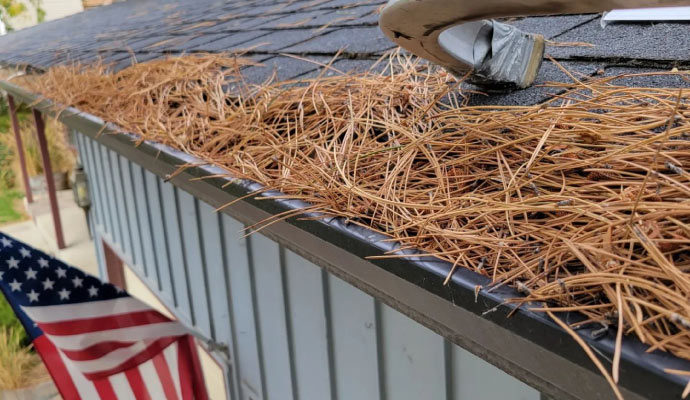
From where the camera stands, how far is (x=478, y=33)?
1.11 m

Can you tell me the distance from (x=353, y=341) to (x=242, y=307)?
0.83 metres

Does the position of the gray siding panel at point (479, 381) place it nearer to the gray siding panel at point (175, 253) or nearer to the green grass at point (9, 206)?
the gray siding panel at point (175, 253)

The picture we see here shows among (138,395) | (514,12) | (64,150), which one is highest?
(514,12)

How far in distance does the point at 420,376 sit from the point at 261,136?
74 cm

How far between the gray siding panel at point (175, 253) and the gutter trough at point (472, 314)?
1758mm

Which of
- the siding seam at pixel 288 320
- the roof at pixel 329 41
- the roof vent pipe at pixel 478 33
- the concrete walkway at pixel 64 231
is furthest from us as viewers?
the concrete walkway at pixel 64 231

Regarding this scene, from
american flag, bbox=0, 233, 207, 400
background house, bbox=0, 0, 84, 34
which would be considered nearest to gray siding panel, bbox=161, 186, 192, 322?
american flag, bbox=0, 233, 207, 400

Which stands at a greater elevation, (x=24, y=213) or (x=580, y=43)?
(x=580, y=43)

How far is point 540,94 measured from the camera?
114 centimetres

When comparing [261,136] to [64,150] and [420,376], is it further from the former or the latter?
[64,150]

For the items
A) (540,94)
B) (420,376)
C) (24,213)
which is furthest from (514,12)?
(24,213)

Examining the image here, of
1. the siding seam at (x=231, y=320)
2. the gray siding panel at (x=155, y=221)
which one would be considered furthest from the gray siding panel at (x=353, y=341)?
the gray siding panel at (x=155, y=221)

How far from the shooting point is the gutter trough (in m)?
0.56

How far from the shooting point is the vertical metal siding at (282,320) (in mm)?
1418
